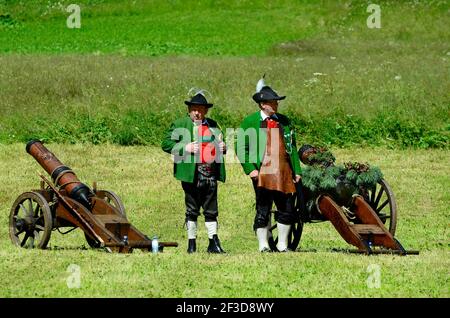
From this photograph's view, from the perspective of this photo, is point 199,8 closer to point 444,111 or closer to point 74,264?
point 444,111

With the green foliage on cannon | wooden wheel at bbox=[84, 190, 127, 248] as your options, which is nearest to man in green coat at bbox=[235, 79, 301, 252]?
the green foliage on cannon

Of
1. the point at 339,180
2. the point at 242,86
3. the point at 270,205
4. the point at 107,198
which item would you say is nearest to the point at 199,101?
the point at 270,205

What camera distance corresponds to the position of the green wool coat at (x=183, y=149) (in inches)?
571

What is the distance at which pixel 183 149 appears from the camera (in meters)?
14.5

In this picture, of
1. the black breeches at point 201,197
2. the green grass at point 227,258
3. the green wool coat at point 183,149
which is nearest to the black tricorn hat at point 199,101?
the green wool coat at point 183,149

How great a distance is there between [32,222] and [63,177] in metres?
0.70

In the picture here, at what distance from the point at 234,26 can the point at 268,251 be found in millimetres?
38694

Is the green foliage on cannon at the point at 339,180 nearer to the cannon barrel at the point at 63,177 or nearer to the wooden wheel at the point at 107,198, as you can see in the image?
the wooden wheel at the point at 107,198

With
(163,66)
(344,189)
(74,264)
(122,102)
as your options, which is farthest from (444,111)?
(74,264)

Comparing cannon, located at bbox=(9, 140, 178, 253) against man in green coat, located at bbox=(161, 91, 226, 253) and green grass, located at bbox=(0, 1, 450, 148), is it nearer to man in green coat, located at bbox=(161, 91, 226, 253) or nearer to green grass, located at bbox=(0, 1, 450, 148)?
man in green coat, located at bbox=(161, 91, 226, 253)

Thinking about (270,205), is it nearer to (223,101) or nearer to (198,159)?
(198,159)

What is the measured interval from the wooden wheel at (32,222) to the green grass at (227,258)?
373 mm

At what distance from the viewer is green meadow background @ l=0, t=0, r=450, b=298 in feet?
41.0

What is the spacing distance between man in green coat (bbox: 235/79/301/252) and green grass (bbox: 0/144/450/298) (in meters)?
0.80
